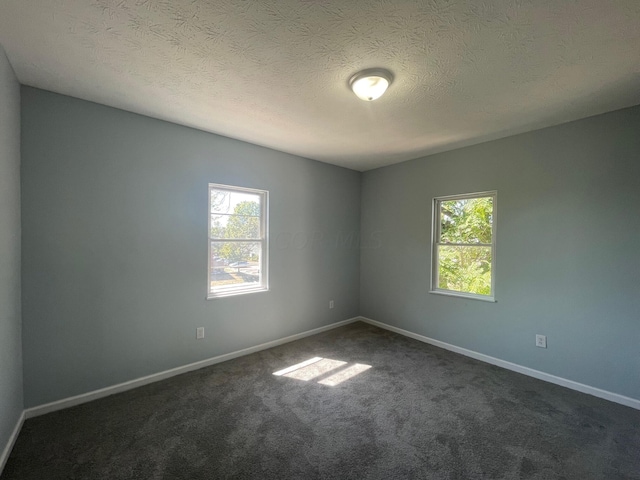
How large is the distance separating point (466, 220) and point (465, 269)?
0.62 meters

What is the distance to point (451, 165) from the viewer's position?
337cm

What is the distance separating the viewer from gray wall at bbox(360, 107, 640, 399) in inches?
89.8

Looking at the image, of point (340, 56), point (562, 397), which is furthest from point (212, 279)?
point (562, 397)

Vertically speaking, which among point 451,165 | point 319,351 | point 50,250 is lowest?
point 319,351

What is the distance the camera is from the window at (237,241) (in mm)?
3006

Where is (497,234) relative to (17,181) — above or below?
below

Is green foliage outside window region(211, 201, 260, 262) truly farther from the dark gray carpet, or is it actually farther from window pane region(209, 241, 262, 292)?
the dark gray carpet

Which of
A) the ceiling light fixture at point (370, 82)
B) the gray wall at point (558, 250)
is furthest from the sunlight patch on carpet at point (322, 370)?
the ceiling light fixture at point (370, 82)

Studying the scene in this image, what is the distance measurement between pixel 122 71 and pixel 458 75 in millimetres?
2316

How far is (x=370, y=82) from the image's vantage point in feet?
5.98

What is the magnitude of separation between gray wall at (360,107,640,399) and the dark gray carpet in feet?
1.42

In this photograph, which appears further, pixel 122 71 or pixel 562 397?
pixel 562 397

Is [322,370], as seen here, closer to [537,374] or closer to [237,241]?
[237,241]

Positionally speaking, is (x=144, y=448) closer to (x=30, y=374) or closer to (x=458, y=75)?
(x=30, y=374)
